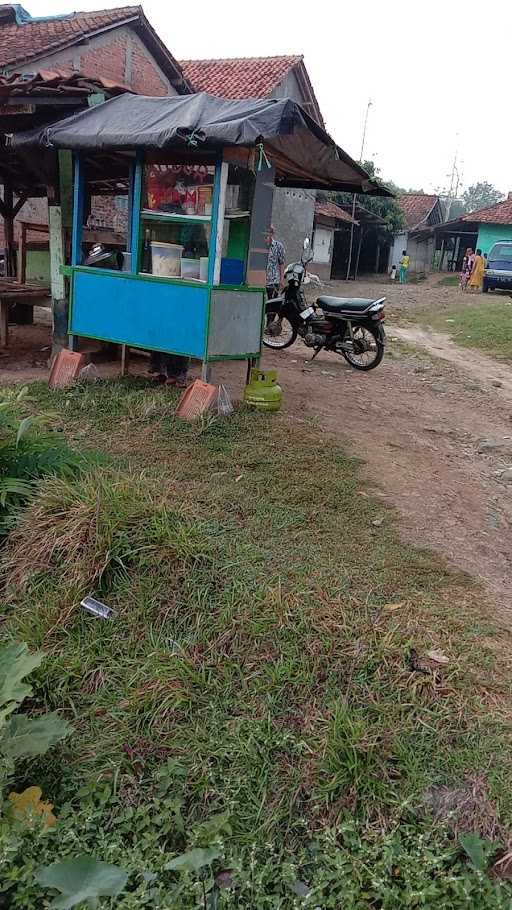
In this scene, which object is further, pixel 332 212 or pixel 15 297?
pixel 332 212

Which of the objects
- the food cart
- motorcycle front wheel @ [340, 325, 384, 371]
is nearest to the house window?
motorcycle front wheel @ [340, 325, 384, 371]

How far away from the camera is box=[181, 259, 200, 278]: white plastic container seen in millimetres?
5898

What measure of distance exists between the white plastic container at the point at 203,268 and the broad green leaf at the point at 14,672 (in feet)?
12.0

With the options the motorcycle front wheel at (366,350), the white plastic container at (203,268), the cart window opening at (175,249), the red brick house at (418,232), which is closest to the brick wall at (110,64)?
the motorcycle front wheel at (366,350)

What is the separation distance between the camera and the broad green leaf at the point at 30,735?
97.4 inches

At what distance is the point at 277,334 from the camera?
952 centimetres

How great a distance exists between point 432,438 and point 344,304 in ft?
10.4

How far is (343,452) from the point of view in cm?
512

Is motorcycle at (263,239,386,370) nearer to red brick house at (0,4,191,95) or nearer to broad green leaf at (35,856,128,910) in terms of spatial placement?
broad green leaf at (35,856,128,910)

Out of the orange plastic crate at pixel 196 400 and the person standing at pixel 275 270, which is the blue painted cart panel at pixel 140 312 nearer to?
the orange plastic crate at pixel 196 400

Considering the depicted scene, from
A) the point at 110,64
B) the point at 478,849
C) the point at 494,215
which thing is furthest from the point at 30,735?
the point at 494,215

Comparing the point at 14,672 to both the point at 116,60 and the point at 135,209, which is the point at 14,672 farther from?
the point at 116,60

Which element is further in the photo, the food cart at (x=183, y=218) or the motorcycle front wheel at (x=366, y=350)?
the motorcycle front wheel at (x=366, y=350)

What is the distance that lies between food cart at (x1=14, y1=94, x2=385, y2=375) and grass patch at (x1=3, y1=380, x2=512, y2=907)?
2061 mm
